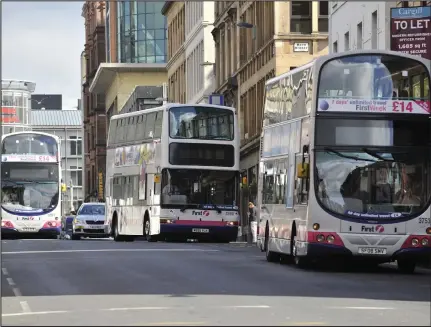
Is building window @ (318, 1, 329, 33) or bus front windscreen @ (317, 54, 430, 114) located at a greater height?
building window @ (318, 1, 329, 33)

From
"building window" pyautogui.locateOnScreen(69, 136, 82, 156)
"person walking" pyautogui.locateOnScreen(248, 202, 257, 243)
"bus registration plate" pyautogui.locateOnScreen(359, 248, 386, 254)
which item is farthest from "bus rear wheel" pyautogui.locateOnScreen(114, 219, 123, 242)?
"building window" pyautogui.locateOnScreen(69, 136, 82, 156)

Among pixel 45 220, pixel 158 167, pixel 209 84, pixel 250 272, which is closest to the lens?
pixel 250 272

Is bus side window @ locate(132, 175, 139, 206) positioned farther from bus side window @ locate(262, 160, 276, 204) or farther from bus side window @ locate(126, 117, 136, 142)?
bus side window @ locate(262, 160, 276, 204)

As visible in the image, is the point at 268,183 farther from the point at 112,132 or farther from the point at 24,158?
the point at 24,158

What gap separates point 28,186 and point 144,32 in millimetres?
67089

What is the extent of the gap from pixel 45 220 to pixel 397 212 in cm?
3624

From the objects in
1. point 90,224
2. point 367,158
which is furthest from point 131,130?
point 367,158

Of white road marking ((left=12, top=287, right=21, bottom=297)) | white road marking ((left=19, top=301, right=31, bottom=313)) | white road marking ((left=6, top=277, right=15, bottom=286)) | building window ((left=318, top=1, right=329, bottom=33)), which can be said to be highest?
building window ((left=318, top=1, right=329, bottom=33))

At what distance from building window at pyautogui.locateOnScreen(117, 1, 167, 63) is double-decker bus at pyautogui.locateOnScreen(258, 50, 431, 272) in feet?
321

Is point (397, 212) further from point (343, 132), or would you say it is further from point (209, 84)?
point (209, 84)

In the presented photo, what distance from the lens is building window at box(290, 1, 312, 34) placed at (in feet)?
210

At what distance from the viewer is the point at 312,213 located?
2836 centimetres

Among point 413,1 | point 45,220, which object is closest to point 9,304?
point 413,1

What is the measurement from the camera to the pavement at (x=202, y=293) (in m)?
16.7
